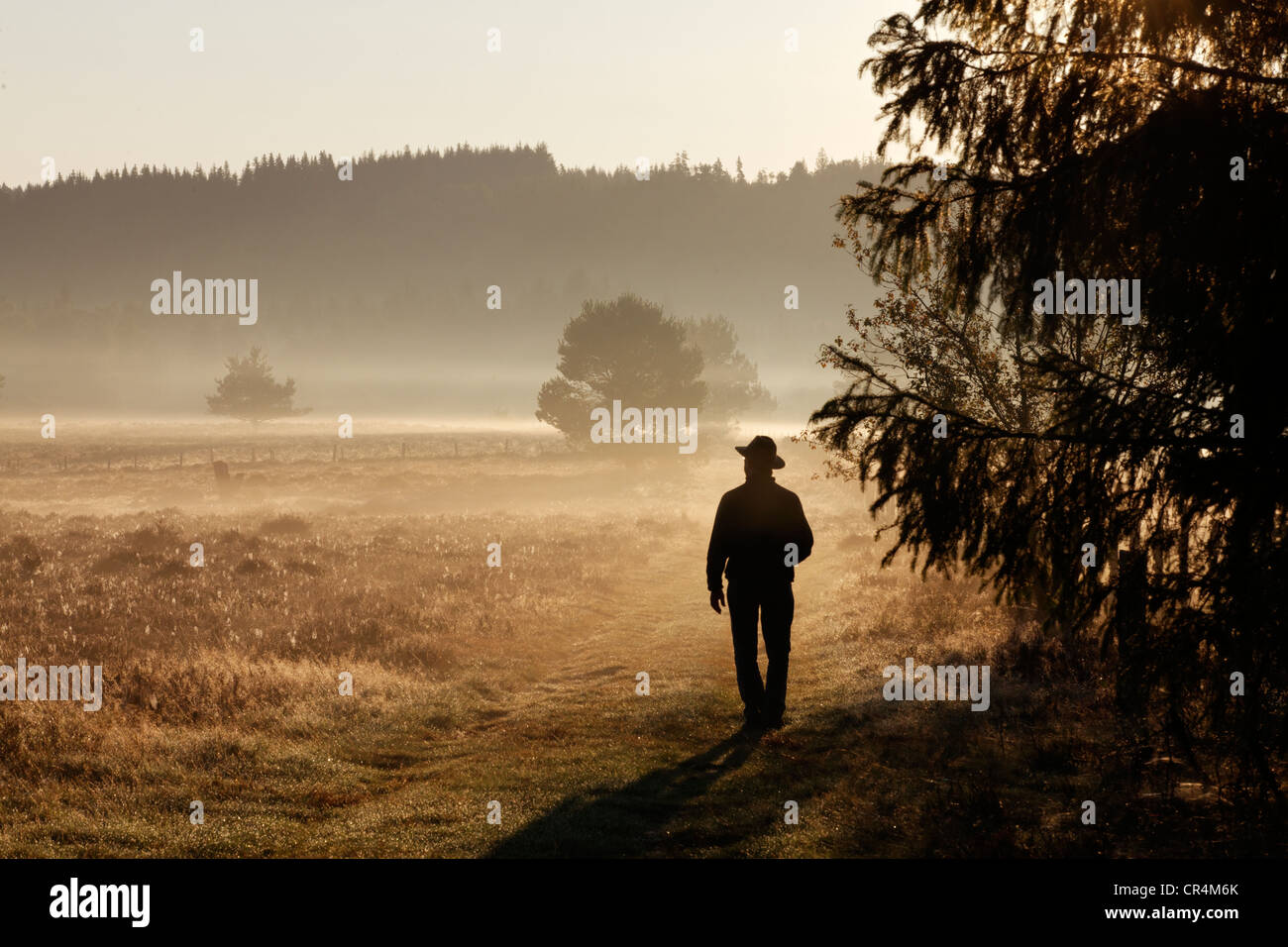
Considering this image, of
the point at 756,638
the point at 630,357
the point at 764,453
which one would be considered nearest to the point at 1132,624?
the point at 756,638

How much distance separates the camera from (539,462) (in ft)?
180

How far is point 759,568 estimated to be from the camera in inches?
352

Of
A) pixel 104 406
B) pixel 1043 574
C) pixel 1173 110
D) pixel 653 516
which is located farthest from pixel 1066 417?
pixel 104 406

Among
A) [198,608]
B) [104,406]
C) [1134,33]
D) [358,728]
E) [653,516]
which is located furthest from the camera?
[104,406]

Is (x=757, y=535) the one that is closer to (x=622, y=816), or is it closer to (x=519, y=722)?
(x=622, y=816)

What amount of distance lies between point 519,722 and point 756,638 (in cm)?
290

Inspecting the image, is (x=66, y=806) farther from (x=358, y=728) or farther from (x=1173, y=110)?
(x=1173, y=110)

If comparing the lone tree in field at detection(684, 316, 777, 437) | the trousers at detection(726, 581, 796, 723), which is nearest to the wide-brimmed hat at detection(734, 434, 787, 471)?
the trousers at detection(726, 581, 796, 723)

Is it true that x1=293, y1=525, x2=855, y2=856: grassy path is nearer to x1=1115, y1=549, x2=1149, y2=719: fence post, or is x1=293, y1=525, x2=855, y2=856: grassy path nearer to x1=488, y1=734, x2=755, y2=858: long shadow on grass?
x1=488, y1=734, x2=755, y2=858: long shadow on grass

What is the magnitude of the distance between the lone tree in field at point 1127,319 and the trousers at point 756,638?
2.20m

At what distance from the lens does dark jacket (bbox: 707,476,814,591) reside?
891cm

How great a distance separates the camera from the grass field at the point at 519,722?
6.26m

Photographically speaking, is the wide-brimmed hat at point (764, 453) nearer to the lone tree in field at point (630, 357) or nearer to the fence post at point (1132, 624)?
the fence post at point (1132, 624)
